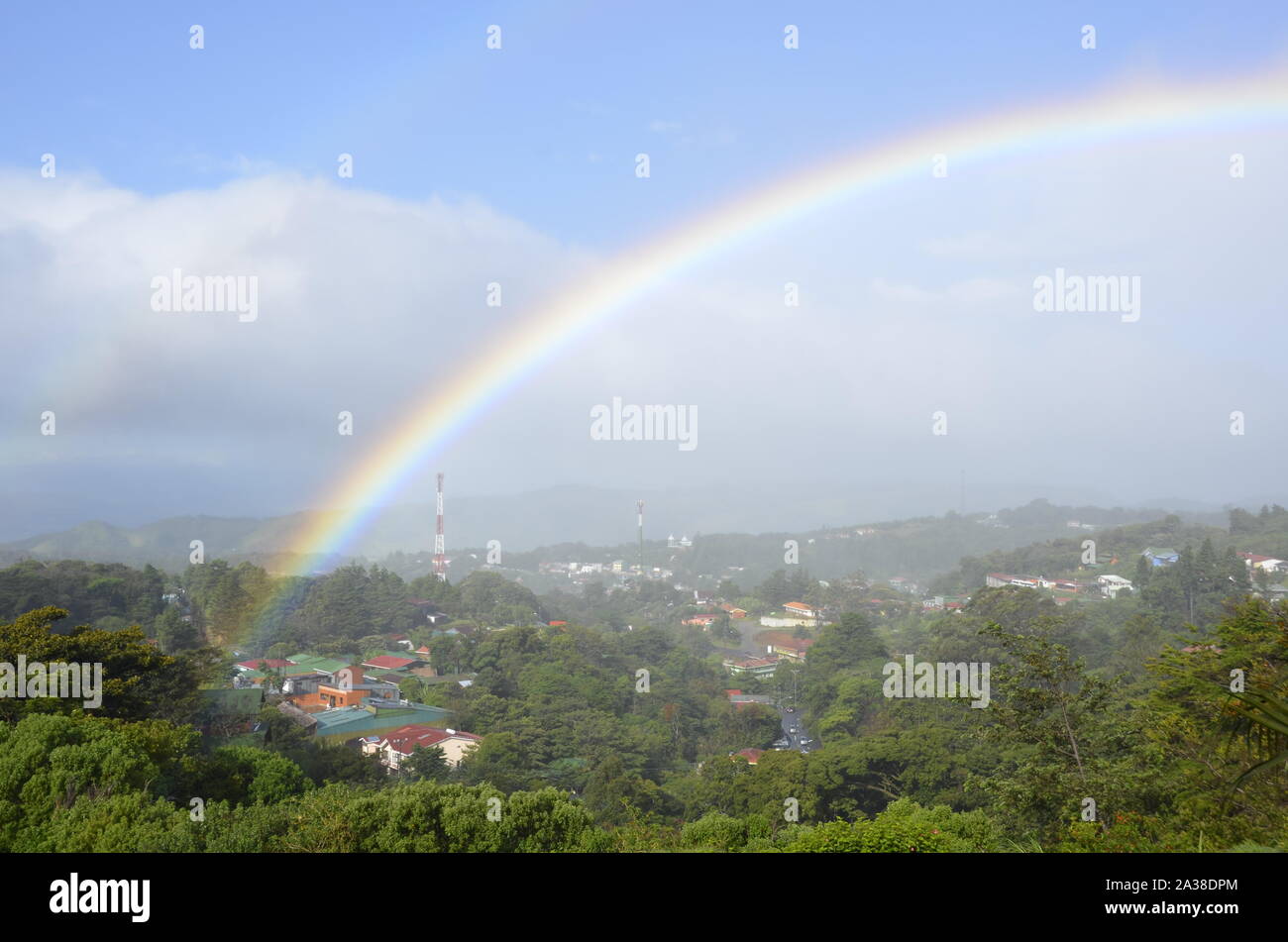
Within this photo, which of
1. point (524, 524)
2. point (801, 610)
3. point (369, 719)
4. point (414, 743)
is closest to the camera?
point (414, 743)

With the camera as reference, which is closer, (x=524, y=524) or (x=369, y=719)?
(x=369, y=719)

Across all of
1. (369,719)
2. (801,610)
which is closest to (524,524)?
(801,610)

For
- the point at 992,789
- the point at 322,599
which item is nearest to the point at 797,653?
the point at 322,599

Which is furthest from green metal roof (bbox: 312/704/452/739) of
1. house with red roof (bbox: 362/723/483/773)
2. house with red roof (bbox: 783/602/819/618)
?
house with red roof (bbox: 783/602/819/618)

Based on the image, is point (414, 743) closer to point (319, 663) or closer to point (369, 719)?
point (369, 719)

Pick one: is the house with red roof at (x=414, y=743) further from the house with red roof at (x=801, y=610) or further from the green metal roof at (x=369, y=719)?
the house with red roof at (x=801, y=610)

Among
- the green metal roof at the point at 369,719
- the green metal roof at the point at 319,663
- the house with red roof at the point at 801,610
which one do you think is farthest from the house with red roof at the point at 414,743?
the house with red roof at the point at 801,610

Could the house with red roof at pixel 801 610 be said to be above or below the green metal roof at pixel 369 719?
below

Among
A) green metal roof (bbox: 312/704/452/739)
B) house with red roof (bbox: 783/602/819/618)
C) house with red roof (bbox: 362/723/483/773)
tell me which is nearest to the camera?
house with red roof (bbox: 362/723/483/773)

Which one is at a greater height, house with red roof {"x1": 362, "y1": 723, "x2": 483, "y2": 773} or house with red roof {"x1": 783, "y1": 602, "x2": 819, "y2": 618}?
house with red roof {"x1": 362, "y1": 723, "x2": 483, "y2": 773}

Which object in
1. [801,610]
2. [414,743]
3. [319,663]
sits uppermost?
[414,743]

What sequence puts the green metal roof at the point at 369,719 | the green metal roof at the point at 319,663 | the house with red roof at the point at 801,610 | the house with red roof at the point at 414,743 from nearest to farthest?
the house with red roof at the point at 414,743, the green metal roof at the point at 369,719, the green metal roof at the point at 319,663, the house with red roof at the point at 801,610

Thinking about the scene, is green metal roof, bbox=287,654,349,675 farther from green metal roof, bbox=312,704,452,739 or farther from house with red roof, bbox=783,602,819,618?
house with red roof, bbox=783,602,819,618

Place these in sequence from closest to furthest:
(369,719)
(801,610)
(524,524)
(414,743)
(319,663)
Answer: (414,743), (369,719), (319,663), (801,610), (524,524)
